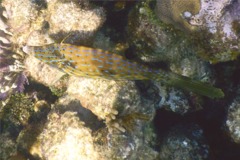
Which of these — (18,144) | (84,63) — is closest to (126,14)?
(84,63)

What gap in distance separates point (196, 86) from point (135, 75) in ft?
3.79

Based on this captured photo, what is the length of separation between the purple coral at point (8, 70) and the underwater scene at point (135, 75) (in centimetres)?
13

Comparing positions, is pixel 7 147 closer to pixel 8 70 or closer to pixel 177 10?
pixel 8 70

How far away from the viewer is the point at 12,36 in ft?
21.1

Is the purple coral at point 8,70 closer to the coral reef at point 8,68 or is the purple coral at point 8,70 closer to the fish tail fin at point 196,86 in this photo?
the coral reef at point 8,68

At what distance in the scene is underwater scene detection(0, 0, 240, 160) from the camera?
421cm

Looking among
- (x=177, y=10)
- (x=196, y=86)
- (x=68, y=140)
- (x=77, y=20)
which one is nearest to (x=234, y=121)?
(x=196, y=86)

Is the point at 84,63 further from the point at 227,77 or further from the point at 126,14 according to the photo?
the point at 227,77

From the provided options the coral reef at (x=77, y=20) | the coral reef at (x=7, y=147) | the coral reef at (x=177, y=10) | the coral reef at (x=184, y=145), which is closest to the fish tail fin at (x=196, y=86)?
the coral reef at (x=177, y=10)

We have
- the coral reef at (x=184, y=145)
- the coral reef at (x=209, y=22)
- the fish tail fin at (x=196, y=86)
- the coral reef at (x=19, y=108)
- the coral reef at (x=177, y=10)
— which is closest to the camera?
the coral reef at (x=209, y=22)

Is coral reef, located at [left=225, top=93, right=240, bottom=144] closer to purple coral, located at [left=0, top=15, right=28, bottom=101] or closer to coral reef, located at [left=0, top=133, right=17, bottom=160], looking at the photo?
purple coral, located at [left=0, top=15, right=28, bottom=101]

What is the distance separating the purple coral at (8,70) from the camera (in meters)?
6.27

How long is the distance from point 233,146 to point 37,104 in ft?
16.0

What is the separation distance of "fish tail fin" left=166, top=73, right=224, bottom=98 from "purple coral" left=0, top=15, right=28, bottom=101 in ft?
13.1
